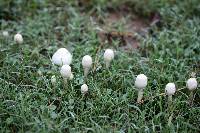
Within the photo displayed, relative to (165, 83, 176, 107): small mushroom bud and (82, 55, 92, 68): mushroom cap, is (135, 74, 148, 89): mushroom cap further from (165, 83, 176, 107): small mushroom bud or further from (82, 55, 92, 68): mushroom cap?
(82, 55, 92, 68): mushroom cap

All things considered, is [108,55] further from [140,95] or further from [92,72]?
[140,95]

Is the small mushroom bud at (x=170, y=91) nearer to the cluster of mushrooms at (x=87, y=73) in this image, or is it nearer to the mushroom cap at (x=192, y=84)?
the cluster of mushrooms at (x=87, y=73)

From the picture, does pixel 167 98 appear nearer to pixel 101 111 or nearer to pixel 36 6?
pixel 101 111

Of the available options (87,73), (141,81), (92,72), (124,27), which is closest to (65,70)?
(87,73)

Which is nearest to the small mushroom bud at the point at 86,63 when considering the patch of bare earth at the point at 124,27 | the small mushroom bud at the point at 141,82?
the small mushroom bud at the point at 141,82

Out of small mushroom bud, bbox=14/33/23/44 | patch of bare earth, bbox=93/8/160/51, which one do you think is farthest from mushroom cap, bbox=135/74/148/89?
small mushroom bud, bbox=14/33/23/44
